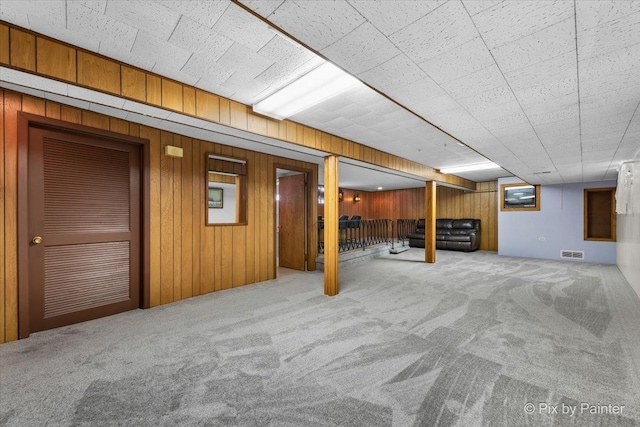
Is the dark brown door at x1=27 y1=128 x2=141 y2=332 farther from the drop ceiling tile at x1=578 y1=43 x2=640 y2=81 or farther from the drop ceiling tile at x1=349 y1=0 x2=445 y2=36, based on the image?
the drop ceiling tile at x1=578 y1=43 x2=640 y2=81

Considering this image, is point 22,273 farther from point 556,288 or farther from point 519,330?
point 556,288

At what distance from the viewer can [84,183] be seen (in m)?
2.99

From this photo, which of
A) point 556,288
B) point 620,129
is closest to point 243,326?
point 620,129

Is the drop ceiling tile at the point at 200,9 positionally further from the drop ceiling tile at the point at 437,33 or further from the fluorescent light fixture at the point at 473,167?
the fluorescent light fixture at the point at 473,167

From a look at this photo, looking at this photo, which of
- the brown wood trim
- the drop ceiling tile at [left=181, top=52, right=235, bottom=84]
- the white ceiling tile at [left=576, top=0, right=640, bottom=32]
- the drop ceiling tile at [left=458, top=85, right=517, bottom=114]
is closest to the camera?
the white ceiling tile at [left=576, top=0, right=640, bottom=32]

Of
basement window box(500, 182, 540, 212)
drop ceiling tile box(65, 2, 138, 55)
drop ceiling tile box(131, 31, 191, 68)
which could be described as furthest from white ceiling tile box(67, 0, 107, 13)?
basement window box(500, 182, 540, 212)

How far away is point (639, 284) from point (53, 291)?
7.26 meters

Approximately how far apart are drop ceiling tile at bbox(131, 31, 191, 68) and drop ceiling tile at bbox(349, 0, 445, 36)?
135cm

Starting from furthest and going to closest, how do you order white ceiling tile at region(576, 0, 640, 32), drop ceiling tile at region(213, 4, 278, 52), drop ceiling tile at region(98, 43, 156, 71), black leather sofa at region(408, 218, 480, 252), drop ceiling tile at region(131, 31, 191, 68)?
1. black leather sofa at region(408, 218, 480, 252)
2. drop ceiling tile at region(98, 43, 156, 71)
3. drop ceiling tile at region(131, 31, 191, 68)
4. drop ceiling tile at region(213, 4, 278, 52)
5. white ceiling tile at region(576, 0, 640, 32)

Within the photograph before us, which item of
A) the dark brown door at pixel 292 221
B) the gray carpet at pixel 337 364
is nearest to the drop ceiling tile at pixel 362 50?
the gray carpet at pixel 337 364

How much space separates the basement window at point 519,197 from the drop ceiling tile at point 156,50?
8730 millimetres

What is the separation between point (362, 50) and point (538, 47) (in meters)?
0.99

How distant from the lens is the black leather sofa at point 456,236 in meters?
8.27

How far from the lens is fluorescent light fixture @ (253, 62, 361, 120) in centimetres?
213
